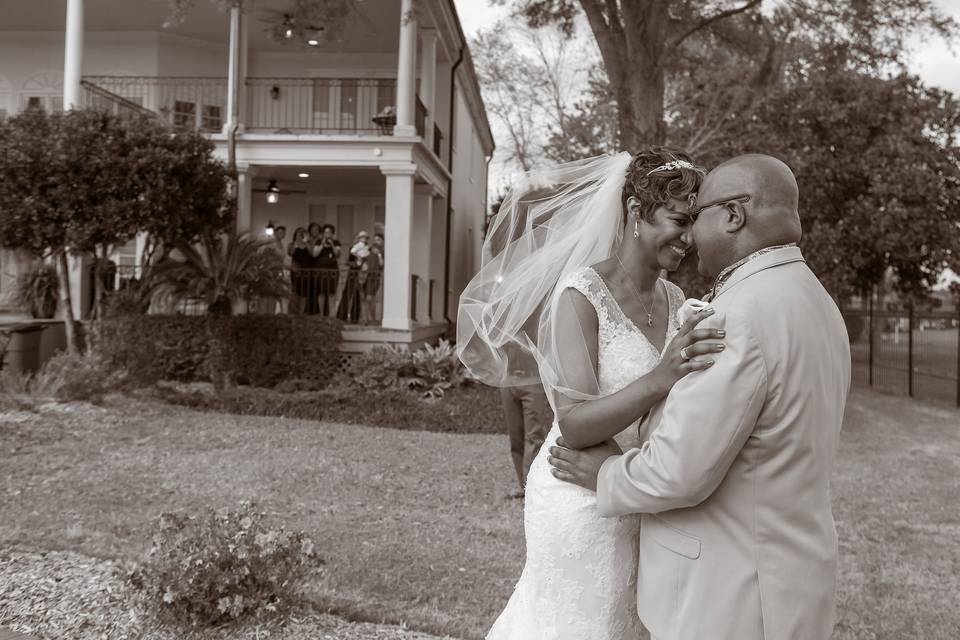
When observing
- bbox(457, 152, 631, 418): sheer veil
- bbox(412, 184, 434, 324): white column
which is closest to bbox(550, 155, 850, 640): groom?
bbox(457, 152, 631, 418): sheer veil

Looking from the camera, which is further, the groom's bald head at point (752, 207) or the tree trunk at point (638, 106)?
the tree trunk at point (638, 106)

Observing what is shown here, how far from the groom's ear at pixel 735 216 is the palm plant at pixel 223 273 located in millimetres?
11335

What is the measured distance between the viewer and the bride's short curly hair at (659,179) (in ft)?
8.96

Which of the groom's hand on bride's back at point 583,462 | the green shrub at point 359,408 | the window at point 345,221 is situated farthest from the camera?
the window at point 345,221

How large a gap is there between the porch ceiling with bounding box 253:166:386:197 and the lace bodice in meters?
14.2

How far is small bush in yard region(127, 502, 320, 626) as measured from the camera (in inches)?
153

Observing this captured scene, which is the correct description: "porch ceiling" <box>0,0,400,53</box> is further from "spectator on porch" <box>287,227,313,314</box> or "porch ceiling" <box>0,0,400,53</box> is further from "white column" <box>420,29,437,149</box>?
"spectator on porch" <box>287,227,313,314</box>

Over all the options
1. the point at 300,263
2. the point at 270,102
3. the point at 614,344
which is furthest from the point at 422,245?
the point at 614,344

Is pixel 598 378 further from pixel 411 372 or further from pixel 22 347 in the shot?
pixel 22 347

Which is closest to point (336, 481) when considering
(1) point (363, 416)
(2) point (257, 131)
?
(1) point (363, 416)

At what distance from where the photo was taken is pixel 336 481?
26.0 feet

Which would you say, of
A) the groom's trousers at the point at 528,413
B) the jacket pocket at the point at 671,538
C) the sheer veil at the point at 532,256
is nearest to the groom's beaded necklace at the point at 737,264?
the jacket pocket at the point at 671,538

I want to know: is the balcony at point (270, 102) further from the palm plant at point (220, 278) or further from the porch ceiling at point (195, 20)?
the palm plant at point (220, 278)

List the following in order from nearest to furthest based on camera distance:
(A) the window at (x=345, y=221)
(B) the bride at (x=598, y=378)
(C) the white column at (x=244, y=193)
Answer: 1. (B) the bride at (x=598, y=378)
2. (C) the white column at (x=244, y=193)
3. (A) the window at (x=345, y=221)
